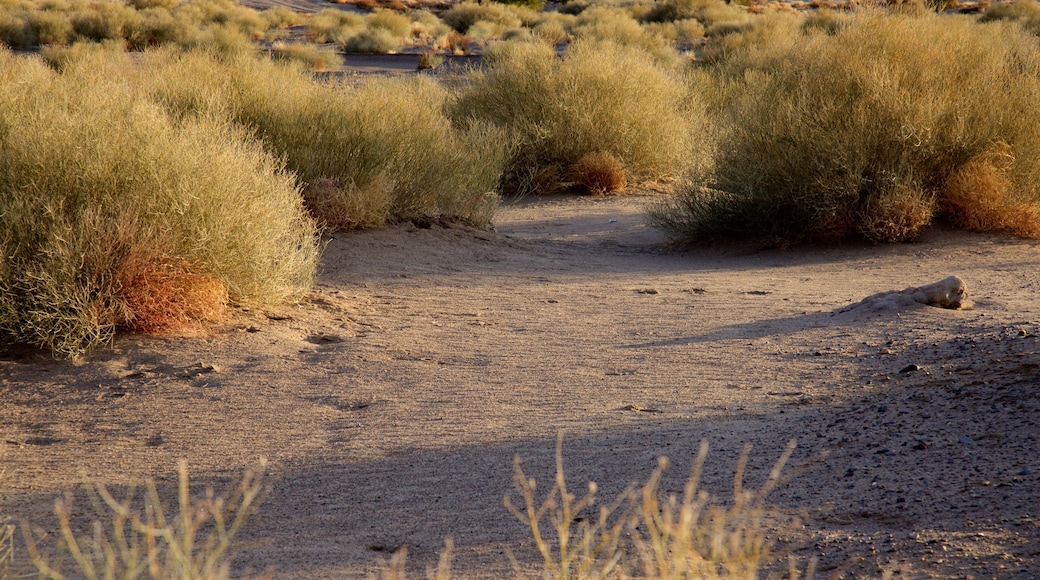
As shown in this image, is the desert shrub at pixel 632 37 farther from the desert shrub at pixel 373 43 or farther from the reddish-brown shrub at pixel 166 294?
the reddish-brown shrub at pixel 166 294

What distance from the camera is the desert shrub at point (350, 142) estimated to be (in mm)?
11008

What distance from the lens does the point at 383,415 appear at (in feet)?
20.3

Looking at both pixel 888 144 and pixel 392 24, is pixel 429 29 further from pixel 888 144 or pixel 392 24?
pixel 888 144

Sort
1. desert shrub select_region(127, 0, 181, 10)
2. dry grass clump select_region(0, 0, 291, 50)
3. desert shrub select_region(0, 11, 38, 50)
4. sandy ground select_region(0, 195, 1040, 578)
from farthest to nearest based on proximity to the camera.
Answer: desert shrub select_region(127, 0, 181, 10) < dry grass clump select_region(0, 0, 291, 50) < desert shrub select_region(0, 11, 38, 50) < sandy ground select_region(0, 195, 1040, 578)

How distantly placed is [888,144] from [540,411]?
23.6 ft

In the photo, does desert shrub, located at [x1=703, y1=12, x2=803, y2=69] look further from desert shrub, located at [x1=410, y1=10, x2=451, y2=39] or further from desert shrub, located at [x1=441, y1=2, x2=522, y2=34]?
desert shrub, located at [x1=441, y1=2, x2=522, y2=34]

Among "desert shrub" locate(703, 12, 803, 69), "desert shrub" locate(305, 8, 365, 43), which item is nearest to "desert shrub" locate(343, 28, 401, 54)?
"desert shrub" locate(305, 8, 365, 43)

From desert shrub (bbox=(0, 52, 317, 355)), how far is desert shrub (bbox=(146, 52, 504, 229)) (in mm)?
2395

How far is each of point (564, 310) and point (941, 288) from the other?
3.08 m

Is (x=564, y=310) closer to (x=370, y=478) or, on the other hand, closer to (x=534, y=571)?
(x=370, y=478)

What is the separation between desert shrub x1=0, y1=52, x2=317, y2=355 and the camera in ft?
22.4

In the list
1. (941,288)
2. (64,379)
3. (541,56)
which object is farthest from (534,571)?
(541,56)

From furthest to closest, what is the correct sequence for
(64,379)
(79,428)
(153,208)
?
(153,208), (64,379), (79,428)

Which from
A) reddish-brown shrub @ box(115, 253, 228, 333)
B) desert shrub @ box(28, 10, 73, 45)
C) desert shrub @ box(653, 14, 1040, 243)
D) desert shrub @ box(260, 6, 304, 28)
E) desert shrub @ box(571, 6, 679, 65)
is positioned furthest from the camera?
desert shrub @ box(260, 6, 304, 28)
